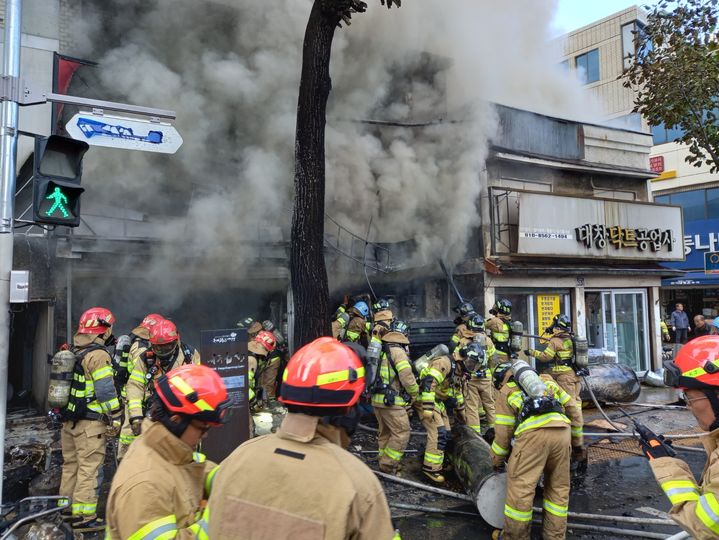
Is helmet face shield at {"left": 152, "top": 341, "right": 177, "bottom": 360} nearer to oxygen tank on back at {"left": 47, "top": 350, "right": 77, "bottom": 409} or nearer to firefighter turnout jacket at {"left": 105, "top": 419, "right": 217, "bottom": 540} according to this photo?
oxygen tank on back at {"left": 47, "top": 350, "right": 77, "bottom": 409}

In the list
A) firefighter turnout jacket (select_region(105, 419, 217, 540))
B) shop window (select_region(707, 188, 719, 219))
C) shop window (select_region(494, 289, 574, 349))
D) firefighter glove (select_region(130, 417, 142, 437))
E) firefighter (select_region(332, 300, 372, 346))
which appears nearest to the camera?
firefighter turnout jacket (select_region(105, 419, 217, 540))

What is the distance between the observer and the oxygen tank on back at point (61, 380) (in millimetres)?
4395

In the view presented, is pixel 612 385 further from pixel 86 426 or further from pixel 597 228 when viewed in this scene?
pixel 86 426

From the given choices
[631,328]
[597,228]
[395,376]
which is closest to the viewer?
[395,376]

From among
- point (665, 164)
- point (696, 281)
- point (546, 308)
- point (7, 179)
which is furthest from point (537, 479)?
point (665, 164)

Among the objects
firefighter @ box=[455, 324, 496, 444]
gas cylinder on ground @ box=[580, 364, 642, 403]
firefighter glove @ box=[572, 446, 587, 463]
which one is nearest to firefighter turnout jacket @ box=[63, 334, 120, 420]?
firefighter @ box=[455, 324, 496, 444]

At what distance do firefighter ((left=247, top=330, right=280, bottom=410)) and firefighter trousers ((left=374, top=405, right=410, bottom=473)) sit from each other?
1937mm

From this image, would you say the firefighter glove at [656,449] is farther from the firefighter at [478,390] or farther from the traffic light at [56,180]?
the traffic light at [56,180]

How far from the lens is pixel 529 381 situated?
3961mm

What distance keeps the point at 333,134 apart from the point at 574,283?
21.9 feet

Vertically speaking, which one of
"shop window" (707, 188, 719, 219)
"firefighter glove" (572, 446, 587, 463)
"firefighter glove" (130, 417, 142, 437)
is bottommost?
"firefighter glove" (572, 446, 587, 463)

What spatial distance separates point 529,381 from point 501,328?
4.93 meters

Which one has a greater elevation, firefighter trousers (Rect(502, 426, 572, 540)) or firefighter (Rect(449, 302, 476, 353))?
firefighter (Rect(449, 302, 476, 353))

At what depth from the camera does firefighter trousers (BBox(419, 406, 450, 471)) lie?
18.0 feet
